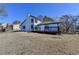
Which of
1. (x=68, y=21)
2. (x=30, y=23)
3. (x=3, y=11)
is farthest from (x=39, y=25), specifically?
(x=3, y=11)

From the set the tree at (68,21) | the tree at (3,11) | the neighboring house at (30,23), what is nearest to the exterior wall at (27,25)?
the neighboring house at (30,23)

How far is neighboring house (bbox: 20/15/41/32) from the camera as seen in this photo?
2.92 meters

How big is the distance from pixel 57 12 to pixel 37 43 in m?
0.48

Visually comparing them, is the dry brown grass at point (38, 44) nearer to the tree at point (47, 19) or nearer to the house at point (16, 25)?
the house at point (16, 25)

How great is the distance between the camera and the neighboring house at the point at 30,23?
292 cm

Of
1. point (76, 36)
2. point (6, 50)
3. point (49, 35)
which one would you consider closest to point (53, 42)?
point (49, 35)

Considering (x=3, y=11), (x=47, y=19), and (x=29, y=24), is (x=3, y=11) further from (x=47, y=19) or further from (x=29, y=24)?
(x=47, y=19)

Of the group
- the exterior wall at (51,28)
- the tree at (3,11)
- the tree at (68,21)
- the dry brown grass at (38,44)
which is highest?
the tree at (3,11)

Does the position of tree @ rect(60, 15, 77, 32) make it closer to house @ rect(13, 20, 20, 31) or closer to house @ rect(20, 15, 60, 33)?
house @ rect(20, 15, 60, 33)

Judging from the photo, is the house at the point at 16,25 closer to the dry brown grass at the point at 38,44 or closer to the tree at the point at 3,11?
the dry brown grass at the point at 38,44

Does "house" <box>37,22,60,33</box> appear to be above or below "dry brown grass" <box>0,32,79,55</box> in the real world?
above

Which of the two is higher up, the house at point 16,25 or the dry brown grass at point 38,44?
the house at point 16,25

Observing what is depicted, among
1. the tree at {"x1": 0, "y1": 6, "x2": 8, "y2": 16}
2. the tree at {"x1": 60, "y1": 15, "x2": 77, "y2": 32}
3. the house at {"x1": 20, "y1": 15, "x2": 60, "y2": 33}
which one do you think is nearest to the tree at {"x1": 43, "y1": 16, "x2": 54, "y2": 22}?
the house at {"x1": 20, "y1": 15, "x2": 60, "y2": 33}

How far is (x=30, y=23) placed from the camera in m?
2.94
